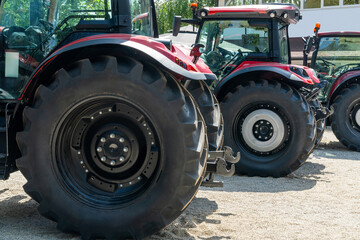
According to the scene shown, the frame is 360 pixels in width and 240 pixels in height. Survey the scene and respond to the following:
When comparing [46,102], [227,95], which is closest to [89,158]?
[46,102]

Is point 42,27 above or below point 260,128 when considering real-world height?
above

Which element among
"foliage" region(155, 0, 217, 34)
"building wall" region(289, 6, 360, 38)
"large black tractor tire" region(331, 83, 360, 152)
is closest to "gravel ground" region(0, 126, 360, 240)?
"large black tractor tire" region(331, 83, 360, 152)

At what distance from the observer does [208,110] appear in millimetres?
4844

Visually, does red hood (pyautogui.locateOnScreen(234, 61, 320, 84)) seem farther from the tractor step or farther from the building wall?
the building wall

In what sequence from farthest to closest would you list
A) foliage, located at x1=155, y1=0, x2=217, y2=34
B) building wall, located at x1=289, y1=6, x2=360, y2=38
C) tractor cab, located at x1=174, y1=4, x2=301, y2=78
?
foliage, located at x1=155, y1=0, x2=217, y2=34 → building wall, located at x1=289, y1=6, x2=360, y2=38 → tractor cab, located at x1=174, y1=4, x2=301, y2=78

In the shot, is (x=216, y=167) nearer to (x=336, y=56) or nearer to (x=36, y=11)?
(x=36, y=11)

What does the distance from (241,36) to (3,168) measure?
4569 millimetres

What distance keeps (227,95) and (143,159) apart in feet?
11.7

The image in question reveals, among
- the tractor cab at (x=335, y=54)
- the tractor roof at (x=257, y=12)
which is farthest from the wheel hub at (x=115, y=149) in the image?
the tractor cab at (x=335, y=54)

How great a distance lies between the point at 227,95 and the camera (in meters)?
7.20

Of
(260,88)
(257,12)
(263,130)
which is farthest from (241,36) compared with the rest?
(263,130)

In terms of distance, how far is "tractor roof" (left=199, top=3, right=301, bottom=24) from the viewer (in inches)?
294

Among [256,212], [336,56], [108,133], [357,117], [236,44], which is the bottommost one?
[256,212]

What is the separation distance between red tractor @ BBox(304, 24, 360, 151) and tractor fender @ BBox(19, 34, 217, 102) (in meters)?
6.04
